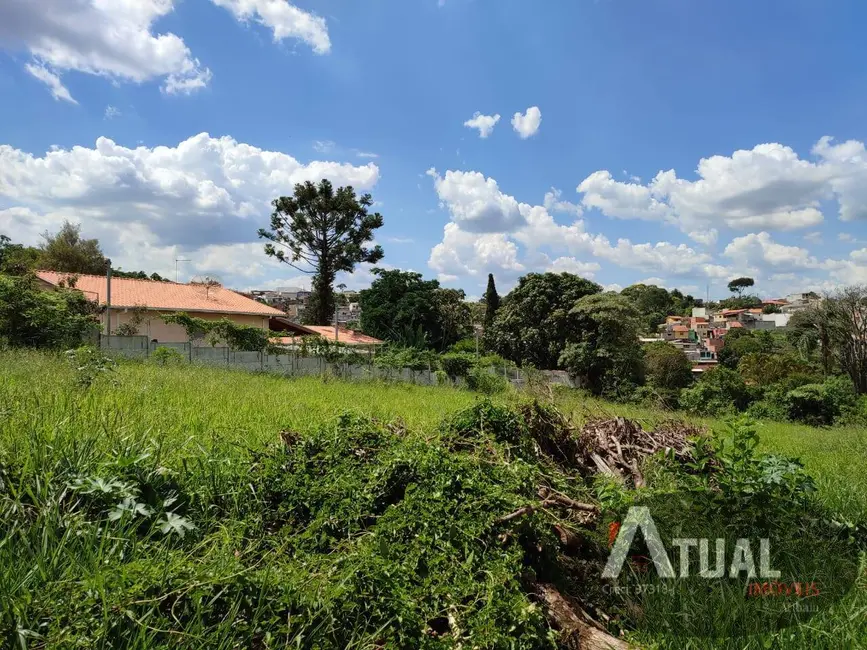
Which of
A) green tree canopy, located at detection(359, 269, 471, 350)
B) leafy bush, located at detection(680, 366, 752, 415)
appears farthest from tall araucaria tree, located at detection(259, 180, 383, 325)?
leafy bush, located at detection(680, 366, 752, 415)

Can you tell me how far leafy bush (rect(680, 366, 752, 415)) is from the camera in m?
23.0

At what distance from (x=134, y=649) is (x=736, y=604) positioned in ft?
9.33

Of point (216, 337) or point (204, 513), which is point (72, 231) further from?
point (204, 513)

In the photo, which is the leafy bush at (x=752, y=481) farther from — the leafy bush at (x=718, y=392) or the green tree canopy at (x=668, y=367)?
the green tree canopy at (x=668, y=367)

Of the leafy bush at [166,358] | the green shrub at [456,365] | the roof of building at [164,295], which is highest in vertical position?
the roof of building at [164,295]

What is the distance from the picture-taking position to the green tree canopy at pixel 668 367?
96.0 ft

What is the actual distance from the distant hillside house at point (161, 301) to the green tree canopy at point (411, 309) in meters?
7.99

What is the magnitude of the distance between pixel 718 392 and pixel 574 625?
2502 centimetres

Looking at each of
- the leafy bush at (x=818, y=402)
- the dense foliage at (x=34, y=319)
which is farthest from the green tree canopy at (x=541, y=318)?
the dense foliage at (x=34, y=319)

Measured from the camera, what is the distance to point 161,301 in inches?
1032

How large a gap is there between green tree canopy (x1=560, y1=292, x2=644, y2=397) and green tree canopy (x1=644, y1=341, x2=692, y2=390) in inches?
145

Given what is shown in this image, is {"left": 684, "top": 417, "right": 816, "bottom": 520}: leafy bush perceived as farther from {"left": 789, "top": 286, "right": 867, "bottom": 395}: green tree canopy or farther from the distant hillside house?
{"left": 789, "top": 286, "right": 867, "bottom": 395}: green tree canopy

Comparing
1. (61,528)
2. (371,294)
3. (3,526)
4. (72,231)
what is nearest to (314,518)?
(61,528)

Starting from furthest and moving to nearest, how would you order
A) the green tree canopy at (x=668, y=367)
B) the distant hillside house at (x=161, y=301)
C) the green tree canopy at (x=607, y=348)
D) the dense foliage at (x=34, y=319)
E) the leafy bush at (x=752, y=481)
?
the green tree canopy at (x=668, y=367), the green tree canopy at (x=607, y=348), the distant hillside house at (x=161, y=301), the dense foliage at (x=34, y=319), the leafy bush at (x=752, y=481)
